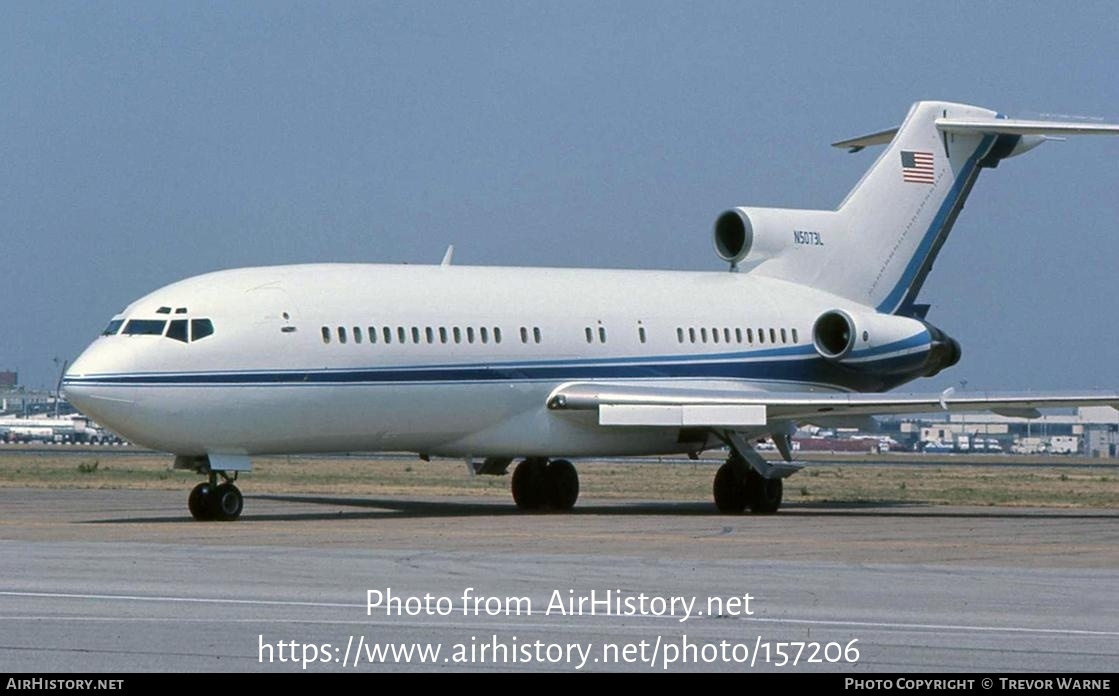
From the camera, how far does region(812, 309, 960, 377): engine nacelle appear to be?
125 ft

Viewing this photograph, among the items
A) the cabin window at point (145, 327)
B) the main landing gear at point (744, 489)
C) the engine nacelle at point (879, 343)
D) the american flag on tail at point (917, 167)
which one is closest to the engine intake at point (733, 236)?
the engine nacelle at point (879, 343)

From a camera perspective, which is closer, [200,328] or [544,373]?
[200,328]

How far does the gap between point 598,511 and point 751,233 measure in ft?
24.0

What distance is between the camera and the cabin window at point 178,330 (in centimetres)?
2969

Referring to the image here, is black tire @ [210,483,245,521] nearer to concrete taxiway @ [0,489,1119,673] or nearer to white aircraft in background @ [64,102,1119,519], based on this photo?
white aircraft in background @ [64,102,1119,519]

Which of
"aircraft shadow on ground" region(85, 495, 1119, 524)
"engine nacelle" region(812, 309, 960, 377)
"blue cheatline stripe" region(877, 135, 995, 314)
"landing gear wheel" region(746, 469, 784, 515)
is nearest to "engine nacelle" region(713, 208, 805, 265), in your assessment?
"engine nacelle" region(812, 309, 960, 377)

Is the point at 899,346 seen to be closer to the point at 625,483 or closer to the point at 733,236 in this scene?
the point at 733,236

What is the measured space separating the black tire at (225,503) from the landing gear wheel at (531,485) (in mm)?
7697

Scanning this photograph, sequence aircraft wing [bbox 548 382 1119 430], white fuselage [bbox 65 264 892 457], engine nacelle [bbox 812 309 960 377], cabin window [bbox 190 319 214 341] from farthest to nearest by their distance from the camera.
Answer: engine nacelle [bbox 812 309 960 377] < aircraft wing [bbox 548 382 1119 430] < cabin window [bbox 190 319 214 341] < white fuselage [bbox 65 264 892 457]

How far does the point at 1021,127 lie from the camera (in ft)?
130

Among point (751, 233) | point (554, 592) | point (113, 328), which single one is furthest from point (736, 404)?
point (554, 592)

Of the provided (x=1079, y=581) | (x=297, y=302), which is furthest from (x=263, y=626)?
(x=297, y=302)

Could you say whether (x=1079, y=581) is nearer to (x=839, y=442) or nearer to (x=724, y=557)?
(x=724, y=557)
